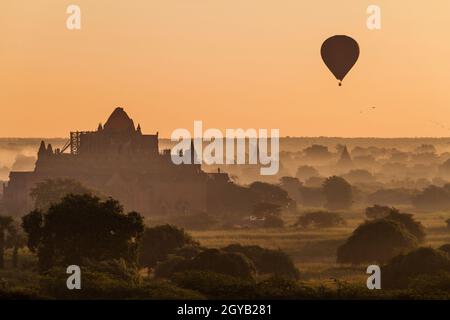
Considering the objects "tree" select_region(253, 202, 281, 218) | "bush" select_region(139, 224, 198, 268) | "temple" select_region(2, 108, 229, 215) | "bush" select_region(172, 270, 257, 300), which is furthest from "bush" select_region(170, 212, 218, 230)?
"bush" select_region(172, 270, 257, 300)

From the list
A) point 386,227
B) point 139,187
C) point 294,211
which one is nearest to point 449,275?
point 386,227

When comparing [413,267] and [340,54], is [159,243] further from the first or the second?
[340,54]

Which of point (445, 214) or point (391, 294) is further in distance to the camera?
point (445, 214)

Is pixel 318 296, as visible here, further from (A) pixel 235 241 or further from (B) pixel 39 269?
(A) pixel 235 241

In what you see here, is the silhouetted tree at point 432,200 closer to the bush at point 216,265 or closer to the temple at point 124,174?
the temple at point 124,174

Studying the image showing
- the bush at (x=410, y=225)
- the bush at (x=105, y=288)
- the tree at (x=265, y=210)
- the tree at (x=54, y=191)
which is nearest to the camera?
the bush at (x=105, y=288)

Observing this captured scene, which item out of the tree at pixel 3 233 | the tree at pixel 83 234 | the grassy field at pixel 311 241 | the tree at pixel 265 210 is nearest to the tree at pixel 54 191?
the grassy field at pixel 311 241
